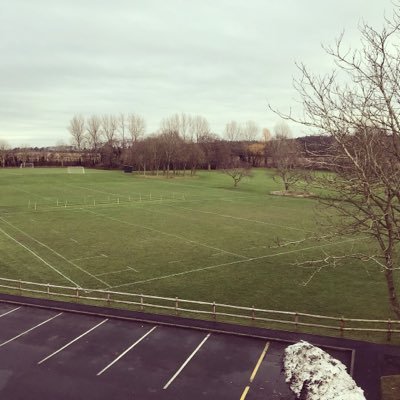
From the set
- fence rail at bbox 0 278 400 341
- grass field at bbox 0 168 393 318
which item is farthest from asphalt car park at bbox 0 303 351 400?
grass field at bbox 0 168 393 318

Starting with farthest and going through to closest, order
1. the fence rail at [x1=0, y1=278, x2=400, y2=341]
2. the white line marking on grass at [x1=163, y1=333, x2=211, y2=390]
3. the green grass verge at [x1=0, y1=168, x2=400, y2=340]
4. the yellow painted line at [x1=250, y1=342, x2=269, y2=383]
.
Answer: the green grass verge at [x1=0, y1=168, x2=400, y2=340]
the fence rail at [x1=0, y1=278, x2=400, y2=341]
the yellow painted line at [x1=250, y1=342, x2=269, y2=383]
the white line marking on grass at [x1=163, y1=333, x2=211, y2=390]

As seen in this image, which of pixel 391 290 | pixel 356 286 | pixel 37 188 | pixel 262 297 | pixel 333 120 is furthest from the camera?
pixel 37 188

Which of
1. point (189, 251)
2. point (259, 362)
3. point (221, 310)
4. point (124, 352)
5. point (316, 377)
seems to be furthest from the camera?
point (189, 251)

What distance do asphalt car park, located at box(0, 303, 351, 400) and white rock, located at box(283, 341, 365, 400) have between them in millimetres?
2456

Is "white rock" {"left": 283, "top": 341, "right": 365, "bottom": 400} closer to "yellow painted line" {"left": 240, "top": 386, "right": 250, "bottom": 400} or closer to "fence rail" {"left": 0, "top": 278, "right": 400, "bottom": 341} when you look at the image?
"yellow painted line" {"left": 240, "top": 386, "right": 250, "bottom": 400}

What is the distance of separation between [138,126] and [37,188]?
99.6 m

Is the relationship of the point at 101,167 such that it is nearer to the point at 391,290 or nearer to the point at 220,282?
the point at 220,282

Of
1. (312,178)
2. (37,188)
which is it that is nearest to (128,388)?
(312,178)

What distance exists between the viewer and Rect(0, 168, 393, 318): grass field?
27.5 meters

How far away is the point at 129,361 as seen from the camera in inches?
672

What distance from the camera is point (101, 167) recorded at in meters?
160

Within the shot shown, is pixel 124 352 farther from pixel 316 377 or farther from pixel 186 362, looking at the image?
pixel 316 377

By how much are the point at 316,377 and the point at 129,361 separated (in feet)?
26.4

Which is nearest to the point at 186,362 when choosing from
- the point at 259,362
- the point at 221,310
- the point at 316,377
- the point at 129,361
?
the point at 129,361
